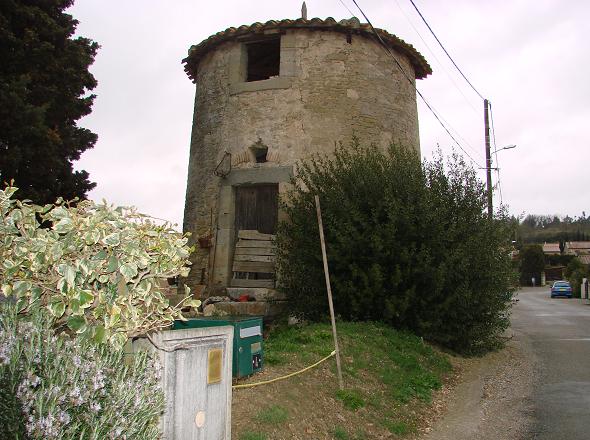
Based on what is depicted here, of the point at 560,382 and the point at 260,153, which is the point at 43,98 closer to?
the point at 260,153

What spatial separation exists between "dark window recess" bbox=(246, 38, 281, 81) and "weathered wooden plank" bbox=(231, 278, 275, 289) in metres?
5.37

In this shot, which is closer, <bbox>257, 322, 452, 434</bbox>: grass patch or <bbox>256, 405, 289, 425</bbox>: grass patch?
<bbox>256, 405, 289, 425</bbox>: grass patch

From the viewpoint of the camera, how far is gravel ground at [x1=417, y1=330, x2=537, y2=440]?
630 centimetres

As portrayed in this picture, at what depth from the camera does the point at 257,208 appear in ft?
37.7

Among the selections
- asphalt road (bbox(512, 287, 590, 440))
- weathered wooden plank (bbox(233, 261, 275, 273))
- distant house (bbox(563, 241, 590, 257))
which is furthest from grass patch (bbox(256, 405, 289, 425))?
distant house (bbox(563, 241, 590, 257))

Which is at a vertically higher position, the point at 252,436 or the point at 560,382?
the point at 252,436

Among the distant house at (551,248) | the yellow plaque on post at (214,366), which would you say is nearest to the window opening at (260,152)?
the yellow plaque on post at (214,366)

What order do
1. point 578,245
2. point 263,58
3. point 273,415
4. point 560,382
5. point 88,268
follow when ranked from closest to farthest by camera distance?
point 88,268, point 273,415, point 560,382, point 263,58, point 578,245

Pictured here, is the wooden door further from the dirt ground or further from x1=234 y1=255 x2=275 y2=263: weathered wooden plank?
the dirt ground

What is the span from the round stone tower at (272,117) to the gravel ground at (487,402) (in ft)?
16.2

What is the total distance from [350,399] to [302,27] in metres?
8.48

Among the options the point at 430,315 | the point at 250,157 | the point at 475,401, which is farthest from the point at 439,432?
the point at 250,157

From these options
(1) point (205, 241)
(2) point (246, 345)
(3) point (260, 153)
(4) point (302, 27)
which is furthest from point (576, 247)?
(2) point (246, 345)

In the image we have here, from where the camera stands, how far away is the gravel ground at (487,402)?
630cm
